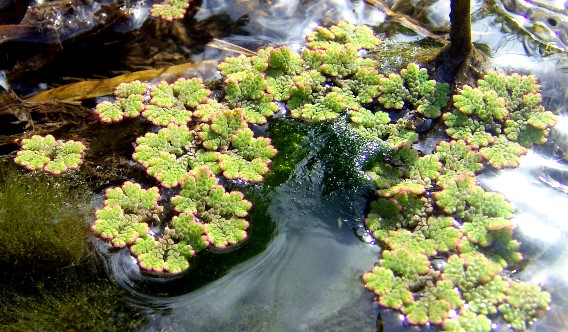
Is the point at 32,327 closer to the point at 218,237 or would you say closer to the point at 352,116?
the point at 218,237

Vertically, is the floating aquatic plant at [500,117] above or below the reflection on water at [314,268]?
above

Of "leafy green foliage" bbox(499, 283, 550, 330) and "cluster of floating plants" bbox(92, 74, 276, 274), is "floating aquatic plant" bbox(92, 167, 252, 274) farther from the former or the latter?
"leafy green foliage" bbox(499, 283, 550, 330)

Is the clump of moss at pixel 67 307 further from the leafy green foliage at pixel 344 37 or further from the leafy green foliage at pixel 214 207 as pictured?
the leafy green foliage at pixel 344 37

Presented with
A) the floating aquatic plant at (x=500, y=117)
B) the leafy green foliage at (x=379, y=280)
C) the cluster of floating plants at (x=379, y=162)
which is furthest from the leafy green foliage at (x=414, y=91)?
the leafy green foliage at (x=379, y=280)

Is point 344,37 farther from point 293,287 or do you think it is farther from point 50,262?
point 50,262

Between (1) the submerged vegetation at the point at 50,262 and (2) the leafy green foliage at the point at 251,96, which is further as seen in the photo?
(2) the leafy green foliage at the point at 251,96

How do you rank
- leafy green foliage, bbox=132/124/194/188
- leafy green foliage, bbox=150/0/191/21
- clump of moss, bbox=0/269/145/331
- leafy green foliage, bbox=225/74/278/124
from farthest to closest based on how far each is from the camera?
leafy green foliage, bbox=150/0/191/21
leafy green foliage, bbox=225/74/278/124
leafy green foliage, bbox=132/124/194/188
clump of moss, bbox=0/269/145/331

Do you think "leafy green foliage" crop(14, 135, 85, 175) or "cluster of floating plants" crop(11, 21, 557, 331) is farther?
"leafy green foliage" crop(14, 135, 85, 175)

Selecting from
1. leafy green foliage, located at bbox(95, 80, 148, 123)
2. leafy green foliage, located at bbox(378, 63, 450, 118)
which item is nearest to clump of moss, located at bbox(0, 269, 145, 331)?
leafy green foliage, located at bbox(95, 80, 148, 123)
